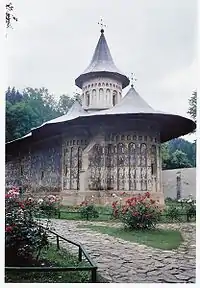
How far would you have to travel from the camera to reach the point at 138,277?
1870mm

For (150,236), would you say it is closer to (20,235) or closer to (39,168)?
(20,235)

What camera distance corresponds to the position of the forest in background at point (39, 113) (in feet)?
7.06

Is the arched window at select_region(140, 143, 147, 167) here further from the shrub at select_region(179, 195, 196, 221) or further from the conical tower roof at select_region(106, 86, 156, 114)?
the shrub at select_region(179, 195, 196, 221)

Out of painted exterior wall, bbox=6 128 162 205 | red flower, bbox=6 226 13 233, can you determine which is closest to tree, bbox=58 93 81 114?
painted exterior wall, bbox=6 128 162 205

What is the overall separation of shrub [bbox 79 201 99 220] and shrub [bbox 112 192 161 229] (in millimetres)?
107

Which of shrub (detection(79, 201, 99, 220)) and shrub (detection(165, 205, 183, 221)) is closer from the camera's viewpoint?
shrub (detection(165, 205, 183, 221))

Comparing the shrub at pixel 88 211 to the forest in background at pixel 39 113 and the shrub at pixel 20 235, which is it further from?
the forest in background at pixel 39 113

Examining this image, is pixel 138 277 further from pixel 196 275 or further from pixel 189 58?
pixel 189 58

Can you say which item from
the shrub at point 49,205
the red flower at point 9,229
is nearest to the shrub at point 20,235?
the red flower at point 9,229

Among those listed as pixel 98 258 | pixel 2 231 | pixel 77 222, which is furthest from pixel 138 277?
pixel 2 231

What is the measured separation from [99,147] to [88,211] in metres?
0.45

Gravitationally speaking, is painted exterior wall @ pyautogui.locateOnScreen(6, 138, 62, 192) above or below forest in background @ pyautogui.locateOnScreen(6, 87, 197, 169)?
below

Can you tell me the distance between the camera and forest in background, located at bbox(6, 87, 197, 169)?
2.15 meters

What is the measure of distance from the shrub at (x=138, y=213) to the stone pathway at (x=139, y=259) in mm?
165
